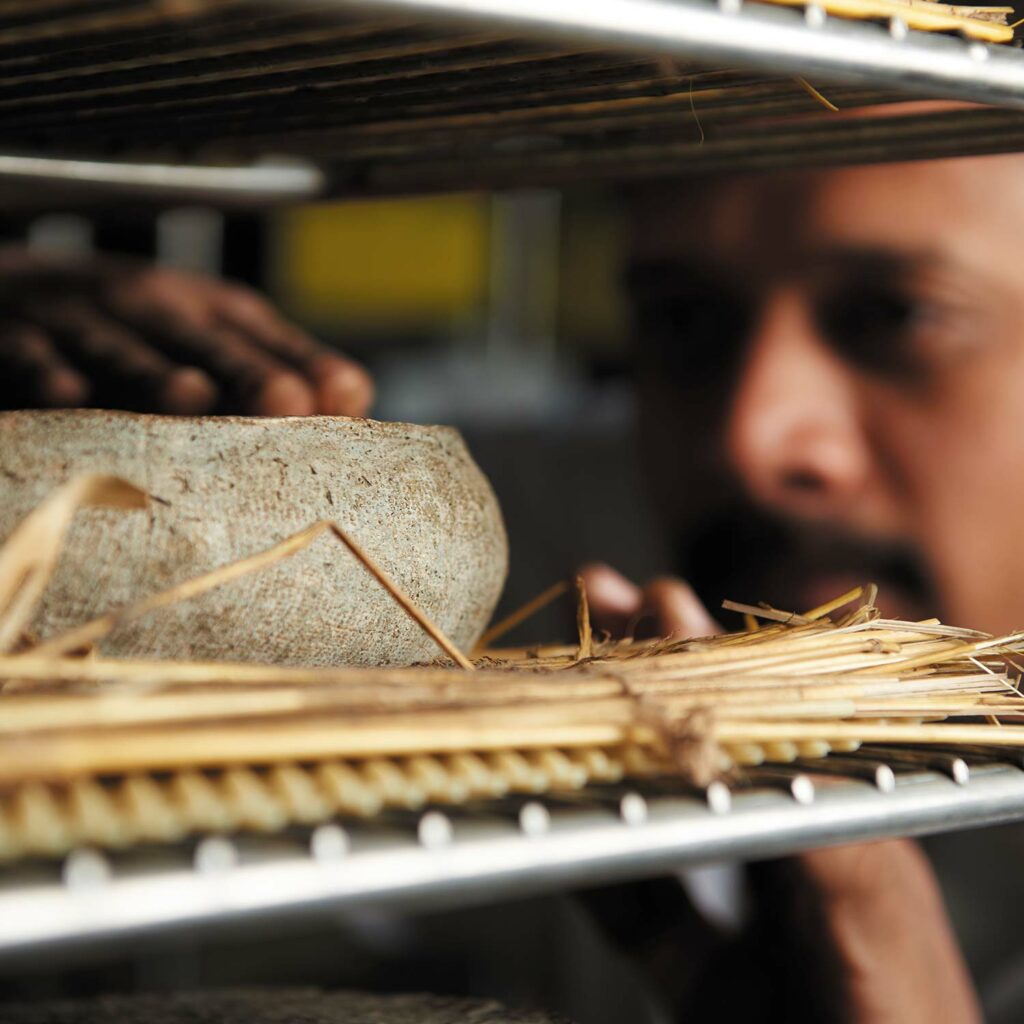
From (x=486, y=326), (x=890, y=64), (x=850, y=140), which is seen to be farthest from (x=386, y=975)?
(x=890, y=64)

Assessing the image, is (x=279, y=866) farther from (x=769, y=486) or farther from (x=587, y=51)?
(x=769, y=486)

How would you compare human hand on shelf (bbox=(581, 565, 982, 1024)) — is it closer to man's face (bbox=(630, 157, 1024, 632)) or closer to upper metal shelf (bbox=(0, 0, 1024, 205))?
upper metal shelf (bbox=(0, 0, 1024, 205))

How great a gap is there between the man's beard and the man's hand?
544 mm

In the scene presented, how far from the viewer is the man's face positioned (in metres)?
1.04

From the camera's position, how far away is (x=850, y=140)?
0.50 m

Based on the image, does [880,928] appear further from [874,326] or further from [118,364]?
[874,326]

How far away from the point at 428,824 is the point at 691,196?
3.47 feet

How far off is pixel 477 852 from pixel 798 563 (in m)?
0.90

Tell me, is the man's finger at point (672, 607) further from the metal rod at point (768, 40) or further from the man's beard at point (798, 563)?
the man's beard at point (798, 563)

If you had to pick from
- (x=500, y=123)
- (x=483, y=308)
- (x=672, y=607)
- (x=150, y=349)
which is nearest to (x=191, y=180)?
(x=150, y=349)

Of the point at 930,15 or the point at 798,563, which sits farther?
the point at 798,563

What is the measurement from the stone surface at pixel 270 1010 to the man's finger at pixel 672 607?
0.17 metres

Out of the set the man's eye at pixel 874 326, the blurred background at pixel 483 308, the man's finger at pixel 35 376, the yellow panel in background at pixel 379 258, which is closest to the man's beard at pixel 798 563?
the man's eye at pixel 874 326

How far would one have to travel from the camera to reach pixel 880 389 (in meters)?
1.06
